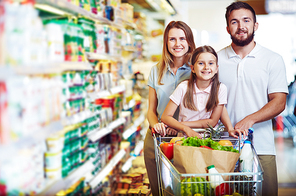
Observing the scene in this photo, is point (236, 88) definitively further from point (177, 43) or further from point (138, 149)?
point (138, 149)

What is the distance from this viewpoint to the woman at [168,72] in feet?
8.83

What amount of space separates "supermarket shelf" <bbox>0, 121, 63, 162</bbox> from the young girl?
0.84 metres

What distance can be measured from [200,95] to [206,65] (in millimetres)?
263

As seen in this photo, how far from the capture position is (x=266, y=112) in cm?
240

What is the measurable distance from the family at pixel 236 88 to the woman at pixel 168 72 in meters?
0.01

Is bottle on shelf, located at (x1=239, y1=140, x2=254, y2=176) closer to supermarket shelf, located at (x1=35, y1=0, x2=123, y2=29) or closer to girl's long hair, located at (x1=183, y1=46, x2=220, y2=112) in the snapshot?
girl's long hair, located at (x1=183, y1=46, x2=220, y2=112)

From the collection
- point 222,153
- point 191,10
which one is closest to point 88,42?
point 222,153

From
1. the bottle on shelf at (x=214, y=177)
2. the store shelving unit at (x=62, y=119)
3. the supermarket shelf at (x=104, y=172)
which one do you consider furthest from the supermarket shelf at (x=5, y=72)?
the supermarket shelf at (x=104, y=172)

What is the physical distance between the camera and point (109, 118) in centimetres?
386

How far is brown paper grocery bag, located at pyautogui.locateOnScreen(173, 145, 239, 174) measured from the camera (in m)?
1.69

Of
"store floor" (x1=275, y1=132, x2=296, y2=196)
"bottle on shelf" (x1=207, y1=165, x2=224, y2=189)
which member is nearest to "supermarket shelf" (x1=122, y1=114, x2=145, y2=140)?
"store floor" (x1=275, y1=132, x2=296, y2=196)

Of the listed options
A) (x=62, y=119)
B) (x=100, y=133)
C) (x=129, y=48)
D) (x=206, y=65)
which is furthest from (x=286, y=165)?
(x=62, y=119)

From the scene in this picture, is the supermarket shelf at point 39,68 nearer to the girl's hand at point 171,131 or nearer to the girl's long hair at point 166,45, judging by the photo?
the girl's long hair at point 166,45

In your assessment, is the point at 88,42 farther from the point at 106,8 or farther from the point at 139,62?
the point at 139,62
